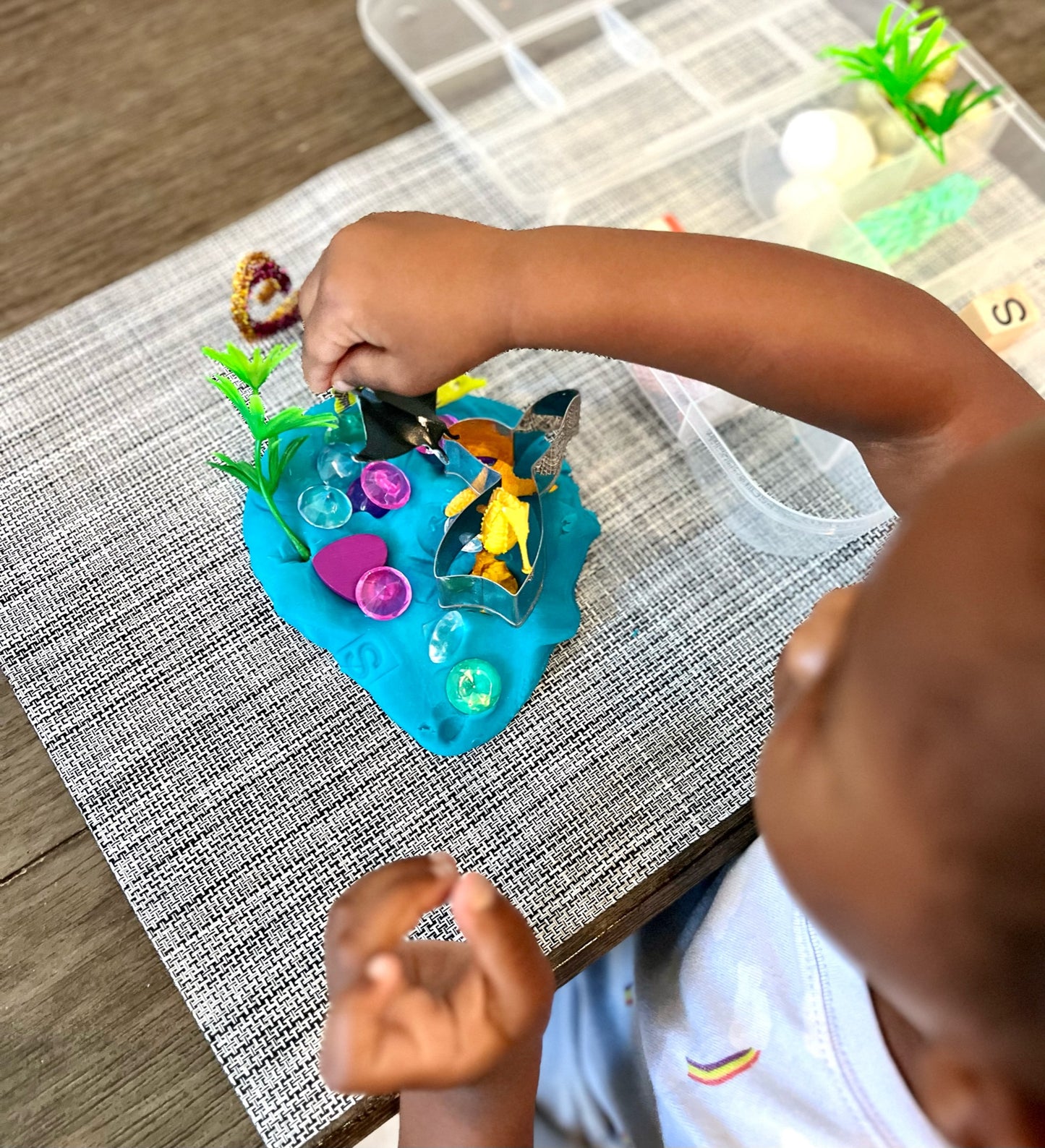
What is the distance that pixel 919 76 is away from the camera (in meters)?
0.67

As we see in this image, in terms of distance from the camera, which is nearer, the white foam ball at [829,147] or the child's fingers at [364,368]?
the child's fingers at [364,368]

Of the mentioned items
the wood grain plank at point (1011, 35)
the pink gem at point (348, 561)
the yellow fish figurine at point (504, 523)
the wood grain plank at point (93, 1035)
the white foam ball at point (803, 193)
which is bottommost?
the wood grain plank at point (93, 1035)

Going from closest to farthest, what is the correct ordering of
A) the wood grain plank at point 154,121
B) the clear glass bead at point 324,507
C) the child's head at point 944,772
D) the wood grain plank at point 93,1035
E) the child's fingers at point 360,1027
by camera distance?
1. the child's head at point 944,772
2. the child's fingers at point 360,1027
3. the wood grain plank at point 93,1035
4. the clear glass bead at point 324,507
5. the wood grain plank at point 154,121

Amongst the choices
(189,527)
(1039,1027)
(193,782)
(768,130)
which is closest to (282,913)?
(193,782)

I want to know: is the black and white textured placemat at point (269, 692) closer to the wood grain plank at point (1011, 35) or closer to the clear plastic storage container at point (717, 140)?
the clear plastic storage container at point (717, 140)

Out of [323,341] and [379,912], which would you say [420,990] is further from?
[323,341]

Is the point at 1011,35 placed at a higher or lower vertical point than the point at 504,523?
higher

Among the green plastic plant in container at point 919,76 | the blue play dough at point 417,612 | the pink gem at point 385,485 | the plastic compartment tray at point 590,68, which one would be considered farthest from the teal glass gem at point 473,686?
the green plastic plant in container at point 919,76

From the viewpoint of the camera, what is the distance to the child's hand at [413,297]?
0.42m

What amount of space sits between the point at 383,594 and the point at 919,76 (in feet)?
1.86

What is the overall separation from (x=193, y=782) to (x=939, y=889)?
0.39 metres

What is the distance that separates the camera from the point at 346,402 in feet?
1.62

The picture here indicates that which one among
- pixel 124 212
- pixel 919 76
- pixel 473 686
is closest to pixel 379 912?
pixel 473 686

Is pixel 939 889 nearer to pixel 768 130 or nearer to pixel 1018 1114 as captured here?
pixel 1018 1114
